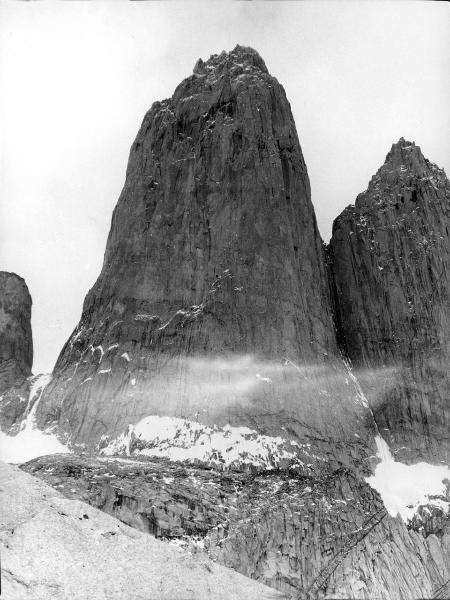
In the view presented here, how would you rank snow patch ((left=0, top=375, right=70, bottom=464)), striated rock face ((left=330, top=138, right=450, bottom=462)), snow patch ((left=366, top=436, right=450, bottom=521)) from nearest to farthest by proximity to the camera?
snow patch ((left=366, top=436, right=450, bottom=521)) → snow patch ((left=0, top=375, right=70, bottom=464)) → striated rock face ((left=330, top=138, right=450, bottom=462))

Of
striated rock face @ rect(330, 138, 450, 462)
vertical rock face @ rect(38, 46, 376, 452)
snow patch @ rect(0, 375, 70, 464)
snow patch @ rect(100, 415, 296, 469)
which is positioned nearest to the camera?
snow patch @ rect(100, 415, 296, 469)

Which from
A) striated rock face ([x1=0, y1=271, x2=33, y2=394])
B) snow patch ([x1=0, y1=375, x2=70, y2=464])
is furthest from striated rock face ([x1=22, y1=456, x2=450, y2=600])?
striated rock face ([x1=0, y1=271, x2=33, y2=394])

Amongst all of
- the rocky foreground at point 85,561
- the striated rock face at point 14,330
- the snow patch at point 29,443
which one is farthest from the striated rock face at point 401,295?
the rocky foreground at point 85,561

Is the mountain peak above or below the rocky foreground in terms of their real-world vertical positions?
above

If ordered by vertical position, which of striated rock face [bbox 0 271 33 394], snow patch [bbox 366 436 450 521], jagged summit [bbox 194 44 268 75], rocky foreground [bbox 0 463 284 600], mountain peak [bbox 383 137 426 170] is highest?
jagged summit [bbox 194 44 268 75]

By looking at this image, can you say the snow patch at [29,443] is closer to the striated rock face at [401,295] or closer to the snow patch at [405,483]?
the snow patch at [405,483]

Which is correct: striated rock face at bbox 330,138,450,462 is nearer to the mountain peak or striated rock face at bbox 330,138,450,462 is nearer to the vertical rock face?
the mountain peak

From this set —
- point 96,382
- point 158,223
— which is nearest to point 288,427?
point 96,382

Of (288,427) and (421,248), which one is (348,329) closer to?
(421,248)
